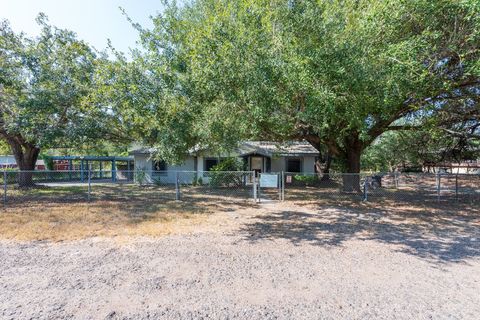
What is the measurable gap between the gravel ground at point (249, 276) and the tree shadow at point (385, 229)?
0.20 feet

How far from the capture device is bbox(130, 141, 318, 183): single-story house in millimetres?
20802

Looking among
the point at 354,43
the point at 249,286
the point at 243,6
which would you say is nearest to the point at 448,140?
the point at 354,43

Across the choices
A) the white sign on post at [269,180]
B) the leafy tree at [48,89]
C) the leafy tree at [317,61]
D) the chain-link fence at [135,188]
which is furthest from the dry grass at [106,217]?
the leafy tree at [48,89]

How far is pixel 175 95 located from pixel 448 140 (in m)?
16.2

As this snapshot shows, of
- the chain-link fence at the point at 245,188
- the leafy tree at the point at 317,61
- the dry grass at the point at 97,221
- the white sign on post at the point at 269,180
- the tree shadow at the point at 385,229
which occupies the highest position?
the leafy tree at the point at 317,61

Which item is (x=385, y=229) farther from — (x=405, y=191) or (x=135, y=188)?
(x=135, y=188)

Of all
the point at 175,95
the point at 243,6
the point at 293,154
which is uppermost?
the point at 243,6

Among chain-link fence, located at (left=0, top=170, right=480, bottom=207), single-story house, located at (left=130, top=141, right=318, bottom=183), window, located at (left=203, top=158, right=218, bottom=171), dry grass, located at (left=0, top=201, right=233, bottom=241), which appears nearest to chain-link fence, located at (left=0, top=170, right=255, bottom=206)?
chain-link fence, located at (left=0, top=170, right=480, bottom=207)

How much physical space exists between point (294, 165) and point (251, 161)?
3909 millimetres

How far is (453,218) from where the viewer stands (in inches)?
358

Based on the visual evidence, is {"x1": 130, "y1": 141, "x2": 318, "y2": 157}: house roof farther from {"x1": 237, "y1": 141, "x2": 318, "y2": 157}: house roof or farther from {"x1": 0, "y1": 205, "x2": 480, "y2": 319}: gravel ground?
{"x1": 0, "y1": 205, "x2": 480, "y2": 319}: gravel ground

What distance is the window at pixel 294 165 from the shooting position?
2282 cm

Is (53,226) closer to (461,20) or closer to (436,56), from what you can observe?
(436,56)

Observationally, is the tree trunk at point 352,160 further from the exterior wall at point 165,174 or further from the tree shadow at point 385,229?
the exterior wall at point 165,174
